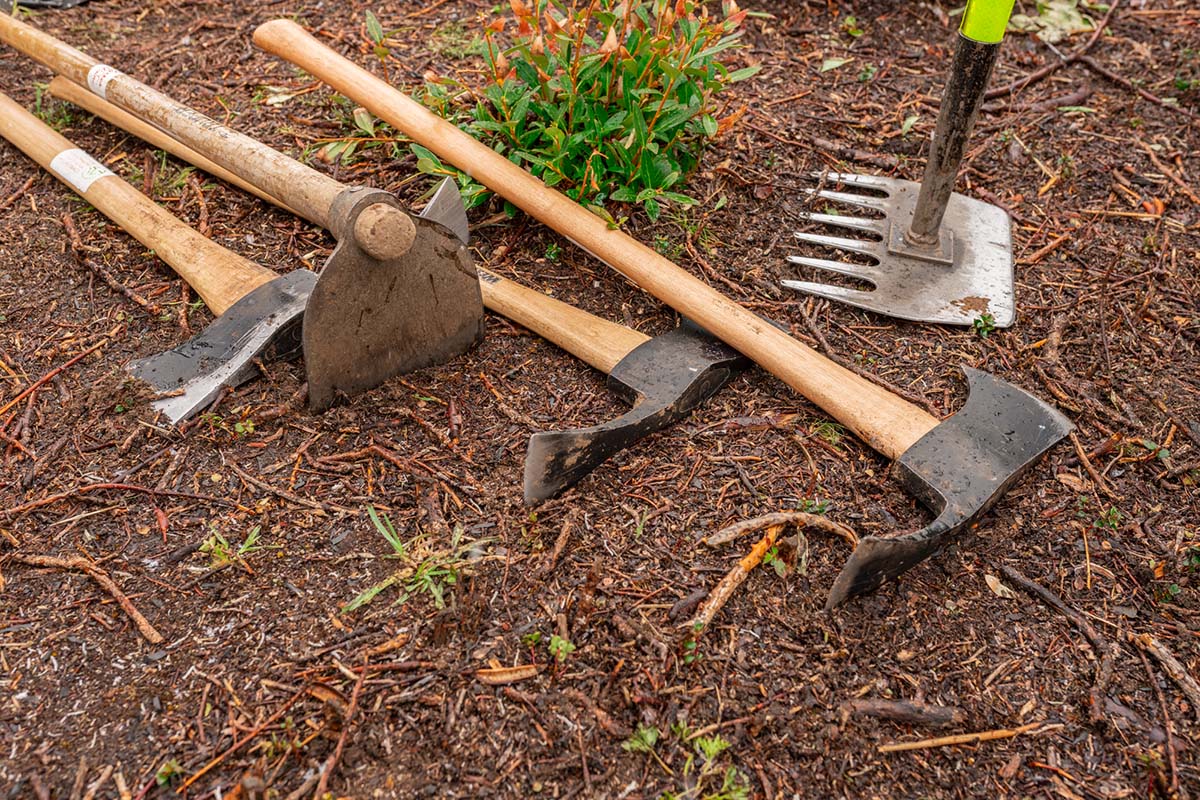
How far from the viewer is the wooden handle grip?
2736mm

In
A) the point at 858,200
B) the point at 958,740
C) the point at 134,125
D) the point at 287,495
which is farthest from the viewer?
the point at 134,125

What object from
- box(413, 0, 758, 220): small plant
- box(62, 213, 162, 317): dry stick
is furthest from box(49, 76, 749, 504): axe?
box(62, 213, 162, 317): dry stick

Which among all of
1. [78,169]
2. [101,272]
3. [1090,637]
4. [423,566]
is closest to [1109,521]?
[1090,637]

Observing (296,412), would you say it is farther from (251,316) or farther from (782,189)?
(782,189)

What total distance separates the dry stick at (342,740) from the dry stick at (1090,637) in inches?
A: 64.9

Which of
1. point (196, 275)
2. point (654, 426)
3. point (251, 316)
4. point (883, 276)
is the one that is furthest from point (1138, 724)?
point (196, 275)

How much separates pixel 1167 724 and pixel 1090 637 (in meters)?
0.24

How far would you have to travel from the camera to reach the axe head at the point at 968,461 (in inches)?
85.4

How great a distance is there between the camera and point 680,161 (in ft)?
11.0

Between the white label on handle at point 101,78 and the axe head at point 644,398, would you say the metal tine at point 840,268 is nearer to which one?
the axe head at point 644,398

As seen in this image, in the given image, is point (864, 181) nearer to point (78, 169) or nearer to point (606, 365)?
point (606, 365)

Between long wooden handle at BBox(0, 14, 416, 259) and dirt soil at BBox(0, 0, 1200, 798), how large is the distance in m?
0.39

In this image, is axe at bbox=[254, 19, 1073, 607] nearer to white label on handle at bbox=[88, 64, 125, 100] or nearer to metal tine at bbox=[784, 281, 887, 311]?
metal tine at bbox=[784, 281, 887, 311]

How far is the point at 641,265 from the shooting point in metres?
2.87
